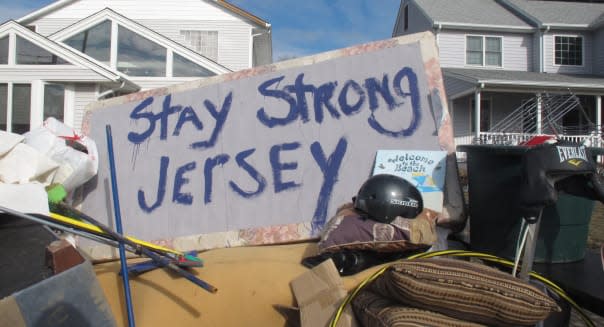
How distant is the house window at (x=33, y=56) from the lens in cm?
1025

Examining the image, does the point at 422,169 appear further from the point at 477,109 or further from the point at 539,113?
the point at 539,113

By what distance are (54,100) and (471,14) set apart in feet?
51.8

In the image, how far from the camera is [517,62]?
1750cm

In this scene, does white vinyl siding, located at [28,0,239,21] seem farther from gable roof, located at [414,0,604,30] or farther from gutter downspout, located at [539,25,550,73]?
gutter downspout, located at [539,25,550,73]

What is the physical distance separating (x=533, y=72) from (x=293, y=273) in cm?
1804

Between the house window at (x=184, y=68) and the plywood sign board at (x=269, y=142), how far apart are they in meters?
6.79

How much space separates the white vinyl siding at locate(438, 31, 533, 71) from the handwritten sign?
1521 cm

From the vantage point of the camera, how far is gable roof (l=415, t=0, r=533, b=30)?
668 inches

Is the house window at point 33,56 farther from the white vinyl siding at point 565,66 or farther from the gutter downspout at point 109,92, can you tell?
the white vinyl siding at point 565,66

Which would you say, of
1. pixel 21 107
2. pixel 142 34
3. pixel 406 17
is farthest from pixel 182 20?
pixel 406 17

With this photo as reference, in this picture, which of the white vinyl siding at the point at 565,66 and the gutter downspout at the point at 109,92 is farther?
the white vinyl siding at the point at 565,66

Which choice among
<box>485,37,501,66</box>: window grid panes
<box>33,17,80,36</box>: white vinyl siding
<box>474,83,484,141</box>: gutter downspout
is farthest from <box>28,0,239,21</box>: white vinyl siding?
<box>485,37,501,66</box>: window grid panes

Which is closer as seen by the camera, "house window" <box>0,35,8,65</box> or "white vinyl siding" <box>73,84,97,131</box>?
"house window" <box>0,35,8,65</box>

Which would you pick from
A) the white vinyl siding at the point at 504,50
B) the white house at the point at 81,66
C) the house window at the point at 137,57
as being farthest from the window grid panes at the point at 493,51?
the house window at the point at 137,57
